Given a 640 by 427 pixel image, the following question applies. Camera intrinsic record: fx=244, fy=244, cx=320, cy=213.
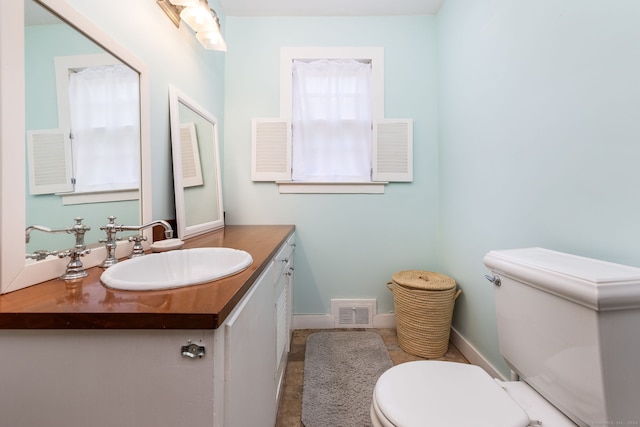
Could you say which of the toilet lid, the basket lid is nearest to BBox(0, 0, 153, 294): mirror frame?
the toilet lid

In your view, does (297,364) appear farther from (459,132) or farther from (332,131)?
(459,132)

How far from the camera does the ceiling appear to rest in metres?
1.80

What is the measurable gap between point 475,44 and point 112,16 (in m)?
1.80

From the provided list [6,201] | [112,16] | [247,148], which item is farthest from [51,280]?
[247,148]

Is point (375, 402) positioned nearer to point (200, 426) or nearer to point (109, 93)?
point (200, 426)

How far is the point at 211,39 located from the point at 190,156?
2.22ft

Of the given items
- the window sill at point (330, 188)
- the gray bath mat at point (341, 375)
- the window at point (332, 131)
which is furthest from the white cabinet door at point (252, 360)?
the window at point (332, 131)

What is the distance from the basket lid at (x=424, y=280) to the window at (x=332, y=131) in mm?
671

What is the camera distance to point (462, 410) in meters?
0.68

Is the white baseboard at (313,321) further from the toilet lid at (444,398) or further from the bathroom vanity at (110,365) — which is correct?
the bathroom vanity at (110,365)

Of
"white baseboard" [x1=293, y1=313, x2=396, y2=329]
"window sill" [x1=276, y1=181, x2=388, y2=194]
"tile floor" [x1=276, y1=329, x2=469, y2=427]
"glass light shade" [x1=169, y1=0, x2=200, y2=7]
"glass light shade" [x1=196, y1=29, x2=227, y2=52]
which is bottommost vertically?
"tile floor" [x1=276, y1=329, x2=469, y2=427]

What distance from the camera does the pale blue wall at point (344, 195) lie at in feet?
6.30

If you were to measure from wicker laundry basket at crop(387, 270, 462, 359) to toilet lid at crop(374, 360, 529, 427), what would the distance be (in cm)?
68

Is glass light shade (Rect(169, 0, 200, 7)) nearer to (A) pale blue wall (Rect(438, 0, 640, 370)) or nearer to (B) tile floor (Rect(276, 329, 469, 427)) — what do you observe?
(A) pale blue wall (Rect(438, 0, 640, 370))
